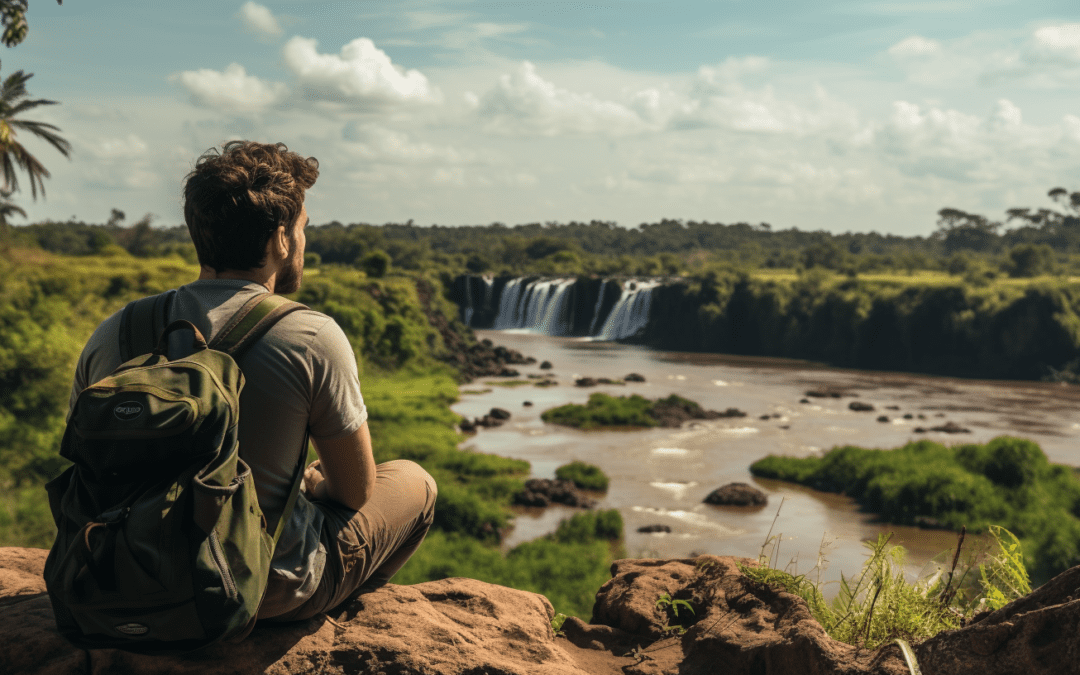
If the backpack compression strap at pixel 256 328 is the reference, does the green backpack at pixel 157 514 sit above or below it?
below

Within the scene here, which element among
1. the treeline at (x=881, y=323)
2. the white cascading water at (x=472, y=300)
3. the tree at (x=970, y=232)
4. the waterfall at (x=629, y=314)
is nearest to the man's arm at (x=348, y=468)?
the treeline at (x=881, y=323)

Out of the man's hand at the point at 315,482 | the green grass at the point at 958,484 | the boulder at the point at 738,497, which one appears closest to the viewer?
the man's hand at the point at 315,482

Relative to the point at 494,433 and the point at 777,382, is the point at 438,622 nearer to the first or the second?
the point at 494,433

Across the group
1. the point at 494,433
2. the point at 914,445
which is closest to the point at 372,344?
the point at 494,433

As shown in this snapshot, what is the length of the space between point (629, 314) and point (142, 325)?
183ft

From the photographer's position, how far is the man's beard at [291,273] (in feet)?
8.27

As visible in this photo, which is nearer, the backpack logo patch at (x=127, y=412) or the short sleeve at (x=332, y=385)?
the backpack logo patch at (x=127, y=412)

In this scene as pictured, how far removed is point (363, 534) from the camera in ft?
8.73

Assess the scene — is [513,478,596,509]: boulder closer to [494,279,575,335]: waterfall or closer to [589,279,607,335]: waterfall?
[589,279,607,335]: waterfall

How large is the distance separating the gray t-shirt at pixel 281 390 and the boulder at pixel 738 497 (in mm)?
16946

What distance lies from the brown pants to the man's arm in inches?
2.4

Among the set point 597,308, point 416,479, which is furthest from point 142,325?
point 597,308

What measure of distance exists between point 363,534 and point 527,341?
51.4 meters

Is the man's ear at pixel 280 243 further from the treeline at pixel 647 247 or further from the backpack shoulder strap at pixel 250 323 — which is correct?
the treeline at pixel 647 247
